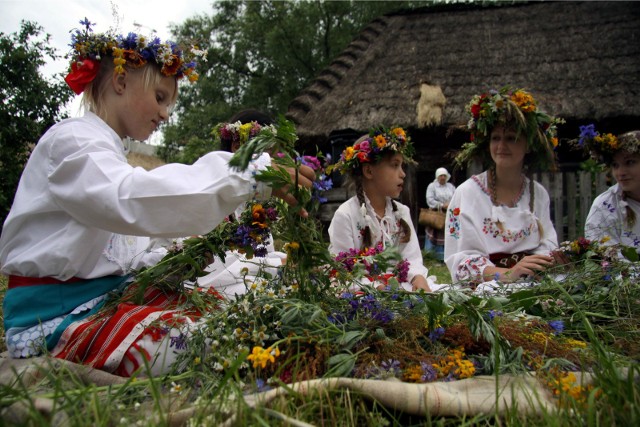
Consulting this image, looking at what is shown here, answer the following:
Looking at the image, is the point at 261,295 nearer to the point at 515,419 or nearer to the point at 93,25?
the point at 515,419

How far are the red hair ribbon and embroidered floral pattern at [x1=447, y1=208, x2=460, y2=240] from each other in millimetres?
2501

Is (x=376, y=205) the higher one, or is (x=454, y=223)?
(x=376, y=205)

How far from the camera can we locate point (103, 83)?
2.05 meters

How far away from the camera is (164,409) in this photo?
1.22 m

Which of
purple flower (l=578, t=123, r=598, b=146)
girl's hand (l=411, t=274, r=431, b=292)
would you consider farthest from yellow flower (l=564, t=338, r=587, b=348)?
purple flower (l=578, t=123, r=598, b=146)

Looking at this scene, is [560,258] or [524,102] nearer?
[560,258]

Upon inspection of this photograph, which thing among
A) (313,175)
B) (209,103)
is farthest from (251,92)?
(313,175)

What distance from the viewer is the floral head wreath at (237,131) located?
11.8 feet

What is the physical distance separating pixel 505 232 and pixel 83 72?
2746 mm

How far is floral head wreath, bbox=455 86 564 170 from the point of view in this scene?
3182 millimetres

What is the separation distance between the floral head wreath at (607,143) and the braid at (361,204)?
6.44ft

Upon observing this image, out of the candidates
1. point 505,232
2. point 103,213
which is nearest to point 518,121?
point 505,232

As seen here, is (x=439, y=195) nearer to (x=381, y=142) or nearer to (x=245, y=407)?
(x=381, y=142)

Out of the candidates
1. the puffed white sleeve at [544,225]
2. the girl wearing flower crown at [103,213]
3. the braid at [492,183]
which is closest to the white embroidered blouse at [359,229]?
the braid at [492,183]
